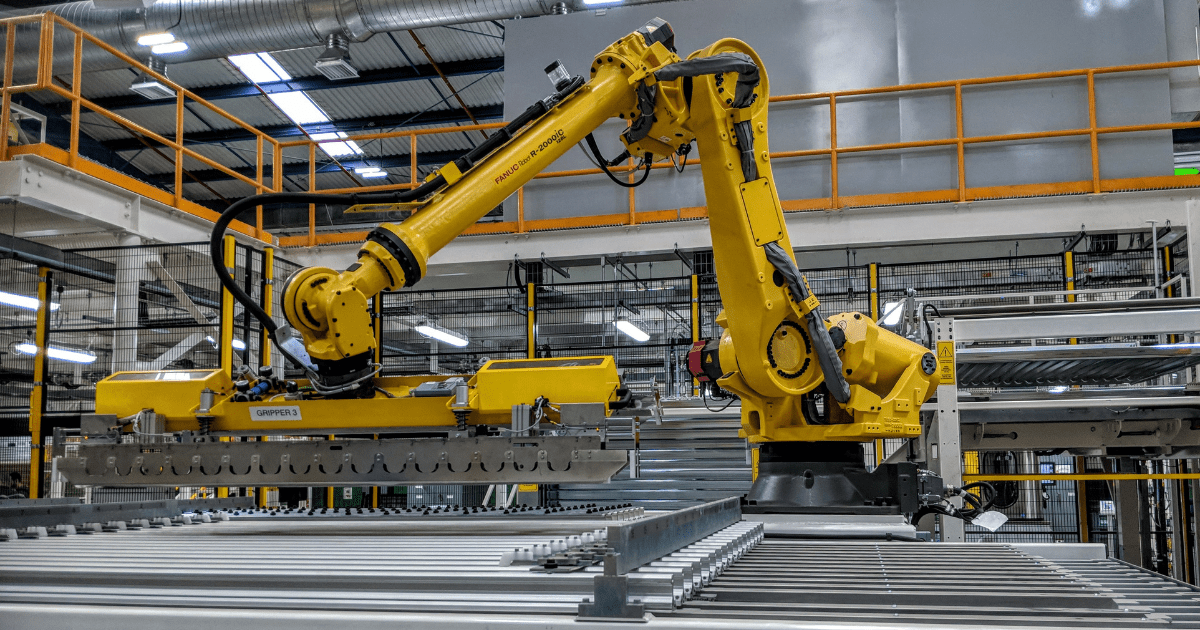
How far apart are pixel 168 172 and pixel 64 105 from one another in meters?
3.49

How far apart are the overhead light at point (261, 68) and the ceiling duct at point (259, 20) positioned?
2.79 meters

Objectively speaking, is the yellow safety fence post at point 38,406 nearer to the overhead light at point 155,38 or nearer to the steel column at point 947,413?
the overhead light at point 155,38

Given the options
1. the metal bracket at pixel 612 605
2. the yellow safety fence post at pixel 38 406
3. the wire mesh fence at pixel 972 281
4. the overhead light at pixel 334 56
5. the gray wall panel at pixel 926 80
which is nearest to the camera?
the metal bracket at pixel 612 605

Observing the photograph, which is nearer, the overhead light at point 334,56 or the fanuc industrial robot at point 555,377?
the fanuc industrial robot at point 555,377

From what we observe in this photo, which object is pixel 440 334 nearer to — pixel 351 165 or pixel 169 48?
pixel 169 48

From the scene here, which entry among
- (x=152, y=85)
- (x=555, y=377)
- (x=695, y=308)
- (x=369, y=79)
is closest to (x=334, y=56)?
(x=152, y=85)

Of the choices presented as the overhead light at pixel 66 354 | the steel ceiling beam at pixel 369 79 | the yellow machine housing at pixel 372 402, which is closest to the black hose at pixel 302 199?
the yellow machine housing at pixel 372 402

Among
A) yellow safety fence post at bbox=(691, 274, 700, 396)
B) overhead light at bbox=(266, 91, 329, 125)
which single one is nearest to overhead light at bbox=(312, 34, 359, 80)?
overhead light at bbox=(266, 91, 329, 125)

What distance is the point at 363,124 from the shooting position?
19.0 meters

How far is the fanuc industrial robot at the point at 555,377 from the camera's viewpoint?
4.33m

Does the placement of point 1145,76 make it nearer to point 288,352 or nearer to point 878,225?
point 878,225

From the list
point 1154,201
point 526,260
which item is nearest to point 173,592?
point 526,260

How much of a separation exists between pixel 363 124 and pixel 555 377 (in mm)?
15608

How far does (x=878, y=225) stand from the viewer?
32.7 ft
